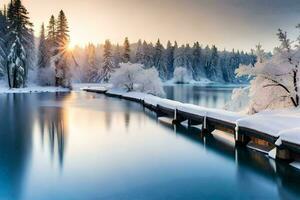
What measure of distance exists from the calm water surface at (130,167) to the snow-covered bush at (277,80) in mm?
3383

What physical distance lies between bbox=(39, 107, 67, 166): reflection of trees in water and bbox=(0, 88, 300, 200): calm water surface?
0.19 feet

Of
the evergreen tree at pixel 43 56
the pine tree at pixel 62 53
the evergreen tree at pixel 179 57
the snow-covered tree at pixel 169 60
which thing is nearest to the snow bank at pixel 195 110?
the pine tree at pixel 62 53

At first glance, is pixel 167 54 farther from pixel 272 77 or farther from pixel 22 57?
pixel 272 77

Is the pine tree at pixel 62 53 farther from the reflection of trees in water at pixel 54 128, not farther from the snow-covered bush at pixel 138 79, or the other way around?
the reflection of trees in water at pixel 54 128

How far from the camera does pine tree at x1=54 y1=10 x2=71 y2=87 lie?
65.5m

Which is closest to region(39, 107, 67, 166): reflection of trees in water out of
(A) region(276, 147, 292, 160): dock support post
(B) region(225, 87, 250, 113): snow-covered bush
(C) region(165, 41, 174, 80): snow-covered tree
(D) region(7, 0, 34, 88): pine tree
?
(A) region(276, 147, 292, 160): dock support post

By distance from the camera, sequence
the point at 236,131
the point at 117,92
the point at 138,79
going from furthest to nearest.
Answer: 1. the point at 117,92
2. the point at 138,79
3. the point at 236,131

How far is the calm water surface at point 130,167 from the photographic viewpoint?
427 inches

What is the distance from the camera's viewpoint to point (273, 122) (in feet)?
51.2

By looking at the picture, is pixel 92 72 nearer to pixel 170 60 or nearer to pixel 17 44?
pixel 170 60

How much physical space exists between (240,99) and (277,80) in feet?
11.7

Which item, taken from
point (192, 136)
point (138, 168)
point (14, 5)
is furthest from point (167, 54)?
point (138, 168)

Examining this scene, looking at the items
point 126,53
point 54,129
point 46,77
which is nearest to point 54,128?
point 54,129

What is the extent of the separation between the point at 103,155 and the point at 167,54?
116 meters
